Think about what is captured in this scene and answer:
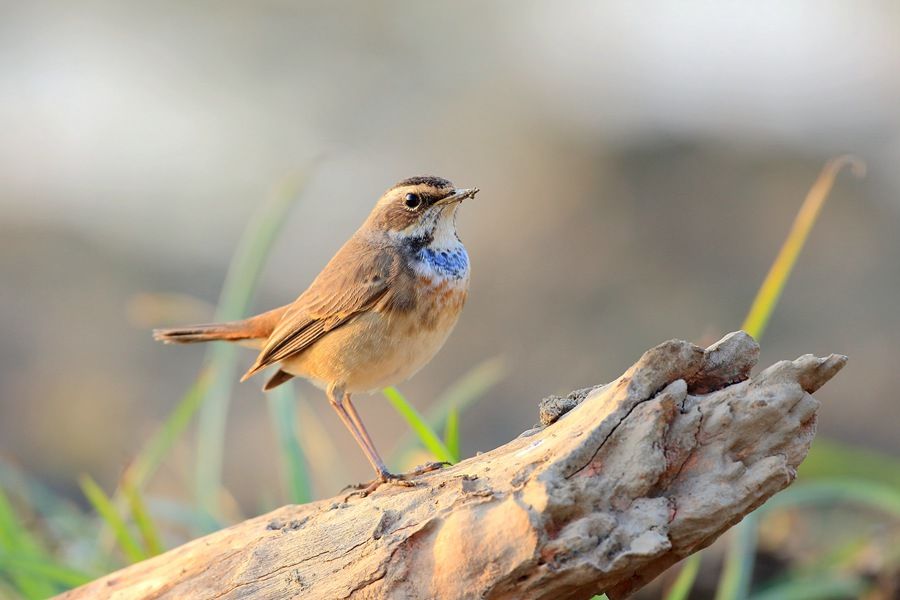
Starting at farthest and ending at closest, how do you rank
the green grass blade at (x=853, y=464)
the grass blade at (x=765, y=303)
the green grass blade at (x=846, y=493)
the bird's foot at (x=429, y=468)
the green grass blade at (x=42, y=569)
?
the green grass blade at (x=853, y=464) → the green grass blade at (x=846, y=493) → the grass blade at (x=765, y=303) → the green grass blade at (x=42, y=569) → the bird's foot at (x=429, y=468)

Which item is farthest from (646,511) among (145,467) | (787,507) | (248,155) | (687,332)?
(248,155)

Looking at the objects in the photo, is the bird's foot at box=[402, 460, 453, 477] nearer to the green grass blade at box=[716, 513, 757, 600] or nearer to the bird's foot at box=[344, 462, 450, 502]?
the bird's foot at box=[344, 462, 450, 502]

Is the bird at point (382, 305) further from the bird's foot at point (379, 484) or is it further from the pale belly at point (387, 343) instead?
the bird's foot at point (379, 484)

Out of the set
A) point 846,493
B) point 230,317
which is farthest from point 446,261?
point 846,493

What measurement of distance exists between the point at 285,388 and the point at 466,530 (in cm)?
239

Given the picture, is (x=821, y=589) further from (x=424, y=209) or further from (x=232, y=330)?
(x=232, y=330)

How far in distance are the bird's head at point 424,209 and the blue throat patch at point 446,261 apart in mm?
68

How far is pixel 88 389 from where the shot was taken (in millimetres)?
9477

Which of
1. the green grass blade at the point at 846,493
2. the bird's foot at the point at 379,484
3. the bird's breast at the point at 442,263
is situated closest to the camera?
the bird's foot at the point at 379,484

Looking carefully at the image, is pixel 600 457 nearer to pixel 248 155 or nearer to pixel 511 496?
pixel 511 496

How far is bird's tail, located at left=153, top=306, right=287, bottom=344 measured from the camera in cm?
470

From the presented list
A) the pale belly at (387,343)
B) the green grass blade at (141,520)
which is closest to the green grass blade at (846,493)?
the pale belly at (387,343)

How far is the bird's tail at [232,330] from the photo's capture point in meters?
4.70

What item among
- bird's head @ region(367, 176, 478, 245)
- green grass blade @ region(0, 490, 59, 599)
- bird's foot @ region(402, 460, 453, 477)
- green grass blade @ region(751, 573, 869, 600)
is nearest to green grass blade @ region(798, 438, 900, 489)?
green grass blade @ region(751, 573, 869, 600)
